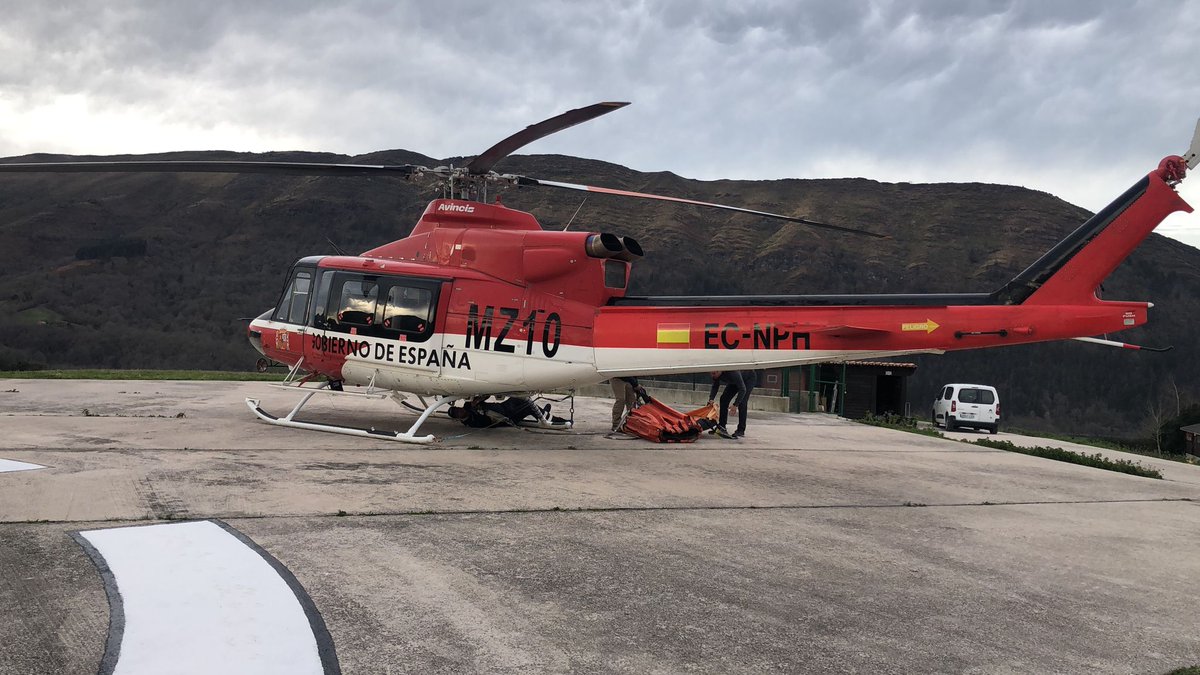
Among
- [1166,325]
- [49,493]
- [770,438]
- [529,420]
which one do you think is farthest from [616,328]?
[1166,325]

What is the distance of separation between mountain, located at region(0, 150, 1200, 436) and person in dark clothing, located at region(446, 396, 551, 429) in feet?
135

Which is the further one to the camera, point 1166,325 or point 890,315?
point 1166,325

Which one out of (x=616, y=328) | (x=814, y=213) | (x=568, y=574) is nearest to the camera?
(x=568, y=574)

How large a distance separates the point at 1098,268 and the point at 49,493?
932cm

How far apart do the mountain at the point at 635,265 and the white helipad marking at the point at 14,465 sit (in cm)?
4392

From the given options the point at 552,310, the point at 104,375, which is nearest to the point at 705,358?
the point at 552,310

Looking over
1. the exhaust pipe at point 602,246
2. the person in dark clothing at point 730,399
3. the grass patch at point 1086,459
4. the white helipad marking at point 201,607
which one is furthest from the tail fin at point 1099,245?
the white helipad marking at point 201,607

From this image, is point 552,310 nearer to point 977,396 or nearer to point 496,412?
point 496,412

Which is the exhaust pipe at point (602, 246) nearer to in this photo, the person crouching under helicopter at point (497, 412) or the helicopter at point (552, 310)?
the helicopter at point (552, 310)

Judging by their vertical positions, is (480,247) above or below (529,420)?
above

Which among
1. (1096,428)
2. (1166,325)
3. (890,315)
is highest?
(1166,325)

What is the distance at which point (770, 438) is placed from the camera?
11609mm

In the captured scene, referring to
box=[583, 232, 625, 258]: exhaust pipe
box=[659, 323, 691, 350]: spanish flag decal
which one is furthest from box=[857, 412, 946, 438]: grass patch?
box=[583, 232, 625, 258]: exhaust pipe

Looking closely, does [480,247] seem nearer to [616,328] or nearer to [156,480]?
[616,328]
